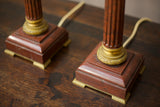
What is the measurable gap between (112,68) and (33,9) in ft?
1.06

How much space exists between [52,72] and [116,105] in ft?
0.81

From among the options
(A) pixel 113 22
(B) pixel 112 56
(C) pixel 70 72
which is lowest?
(C) pixel 70 72

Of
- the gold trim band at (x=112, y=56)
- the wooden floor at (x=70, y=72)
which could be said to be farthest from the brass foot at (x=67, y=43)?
the gold trim band at (x=112, y=56)

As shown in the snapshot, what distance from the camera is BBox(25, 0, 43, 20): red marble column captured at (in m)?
0.85

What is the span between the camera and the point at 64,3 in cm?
126

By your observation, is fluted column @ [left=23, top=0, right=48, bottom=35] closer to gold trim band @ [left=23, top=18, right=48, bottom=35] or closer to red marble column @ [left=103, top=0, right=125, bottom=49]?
gold trim band @ [left=23, top=18, right=48, bottom=35]

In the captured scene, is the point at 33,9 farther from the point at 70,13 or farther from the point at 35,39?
the point at 70,13

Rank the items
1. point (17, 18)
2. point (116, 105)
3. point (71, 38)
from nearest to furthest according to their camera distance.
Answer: point (116, 105) → point (71, 38) → point (17, 18)

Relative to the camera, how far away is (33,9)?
862mm

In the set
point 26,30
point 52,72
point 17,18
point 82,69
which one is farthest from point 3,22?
point 82,69

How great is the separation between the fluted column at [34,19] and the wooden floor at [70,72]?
0.11 meters

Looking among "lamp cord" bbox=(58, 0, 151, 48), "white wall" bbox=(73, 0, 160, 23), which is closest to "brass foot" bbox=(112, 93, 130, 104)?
"lamp cord" bbox=(58, 0, 151, 48)

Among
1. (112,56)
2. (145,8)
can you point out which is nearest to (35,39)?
(112,56)

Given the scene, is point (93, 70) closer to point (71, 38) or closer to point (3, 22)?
point (71, 38)
